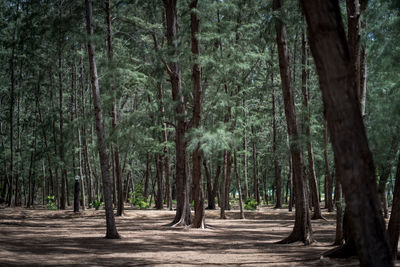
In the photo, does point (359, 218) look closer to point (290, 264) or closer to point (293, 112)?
point (290, 264)

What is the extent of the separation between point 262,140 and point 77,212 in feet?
66.9

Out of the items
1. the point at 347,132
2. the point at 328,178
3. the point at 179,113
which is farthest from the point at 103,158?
the point at 328,178

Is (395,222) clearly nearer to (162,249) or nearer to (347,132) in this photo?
(347,132)

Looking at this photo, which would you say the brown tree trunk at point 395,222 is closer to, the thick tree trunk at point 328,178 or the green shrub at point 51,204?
the thick tree trunk at point 328,178

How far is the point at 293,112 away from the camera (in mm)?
11844

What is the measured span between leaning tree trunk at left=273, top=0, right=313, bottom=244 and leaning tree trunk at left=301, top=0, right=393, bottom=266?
6827 millimetres

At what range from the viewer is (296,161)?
11.5 meters

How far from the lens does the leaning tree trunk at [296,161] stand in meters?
11.3

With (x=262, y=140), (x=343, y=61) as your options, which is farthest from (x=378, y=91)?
(x=262, y=140)

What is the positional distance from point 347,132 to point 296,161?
23.9 feet

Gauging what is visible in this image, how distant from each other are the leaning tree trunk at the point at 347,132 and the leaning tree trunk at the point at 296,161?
22.4 feet

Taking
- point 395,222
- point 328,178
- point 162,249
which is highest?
point 328,178

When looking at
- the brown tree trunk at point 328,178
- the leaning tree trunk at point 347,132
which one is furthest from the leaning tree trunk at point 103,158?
the brown tree trunk at point 328,178

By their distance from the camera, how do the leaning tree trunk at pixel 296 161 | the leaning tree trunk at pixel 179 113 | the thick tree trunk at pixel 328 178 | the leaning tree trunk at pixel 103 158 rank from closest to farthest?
the leaning tree trunk at pixel 296 161 → the leaning tree trunk at pixel 103 158 → the leaning tree trunk at pixel 179 113 → the thick tree trunk at pixel 328 178
